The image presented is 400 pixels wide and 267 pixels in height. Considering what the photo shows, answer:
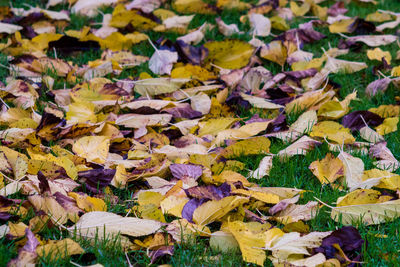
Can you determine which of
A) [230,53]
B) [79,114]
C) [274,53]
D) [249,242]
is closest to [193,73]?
[230,53]

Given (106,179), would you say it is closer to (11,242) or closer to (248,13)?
(11,242)

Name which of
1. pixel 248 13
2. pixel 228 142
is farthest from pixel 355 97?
pixel 248 13

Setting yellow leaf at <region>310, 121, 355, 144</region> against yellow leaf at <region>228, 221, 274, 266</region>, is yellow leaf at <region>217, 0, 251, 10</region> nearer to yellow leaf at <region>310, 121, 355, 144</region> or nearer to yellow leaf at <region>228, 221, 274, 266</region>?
yellow leaf at <region>310, 121, 355, 144</region>

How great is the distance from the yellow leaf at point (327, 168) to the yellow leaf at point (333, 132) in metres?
0.23

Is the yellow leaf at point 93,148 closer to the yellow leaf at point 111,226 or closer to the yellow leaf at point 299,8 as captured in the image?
the yellow leaf at point 111,226

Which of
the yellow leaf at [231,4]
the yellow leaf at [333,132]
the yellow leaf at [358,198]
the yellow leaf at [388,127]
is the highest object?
the yellow leaf at [231,4]

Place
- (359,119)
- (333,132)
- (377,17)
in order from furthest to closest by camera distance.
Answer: (377,17)
(359,119)
(333,132)

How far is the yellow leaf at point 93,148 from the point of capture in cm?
229

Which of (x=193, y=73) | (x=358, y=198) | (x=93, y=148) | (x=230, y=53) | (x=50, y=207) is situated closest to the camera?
(x=50, y=207)

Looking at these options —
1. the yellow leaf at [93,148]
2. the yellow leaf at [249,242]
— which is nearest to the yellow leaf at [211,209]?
the yellow leaf at [249,242]

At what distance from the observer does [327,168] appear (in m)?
2.21

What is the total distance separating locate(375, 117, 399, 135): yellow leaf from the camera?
2.59 metres

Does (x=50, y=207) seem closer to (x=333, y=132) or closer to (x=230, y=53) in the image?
(x=333, y=132)

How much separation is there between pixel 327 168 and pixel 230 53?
127 centimetres
